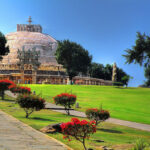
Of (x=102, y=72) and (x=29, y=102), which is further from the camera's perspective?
(x=102, y=72)

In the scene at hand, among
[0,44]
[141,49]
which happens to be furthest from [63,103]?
[0,44]

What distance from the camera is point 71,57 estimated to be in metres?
81.7

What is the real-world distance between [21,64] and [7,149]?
8163 cm

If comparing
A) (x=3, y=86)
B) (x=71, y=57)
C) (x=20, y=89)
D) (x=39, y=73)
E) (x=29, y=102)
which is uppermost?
(x=71, y=57)

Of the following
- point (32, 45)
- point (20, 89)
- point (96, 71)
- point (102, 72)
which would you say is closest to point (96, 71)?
point (96, 71)

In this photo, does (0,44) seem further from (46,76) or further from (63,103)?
(63,103)

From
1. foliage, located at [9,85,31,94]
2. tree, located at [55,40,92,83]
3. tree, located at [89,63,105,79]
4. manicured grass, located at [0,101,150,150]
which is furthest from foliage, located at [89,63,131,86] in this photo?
manicured grass, located at [0,101,150,150]

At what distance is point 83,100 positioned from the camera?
3931cm

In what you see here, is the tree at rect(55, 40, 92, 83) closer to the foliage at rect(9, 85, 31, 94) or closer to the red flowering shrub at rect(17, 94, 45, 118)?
the foliage at rect(9, 85, 31, 94)

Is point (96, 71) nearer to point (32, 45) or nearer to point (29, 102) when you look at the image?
point (32, 45)

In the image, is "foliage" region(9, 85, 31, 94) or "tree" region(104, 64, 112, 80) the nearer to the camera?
"foliage" region(9, 85, 31, 94)

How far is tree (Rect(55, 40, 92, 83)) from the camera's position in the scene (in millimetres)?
81369

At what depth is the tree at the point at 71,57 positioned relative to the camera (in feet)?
267

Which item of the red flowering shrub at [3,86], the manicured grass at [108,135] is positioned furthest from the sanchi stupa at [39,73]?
the manicured grass at [108,135]
